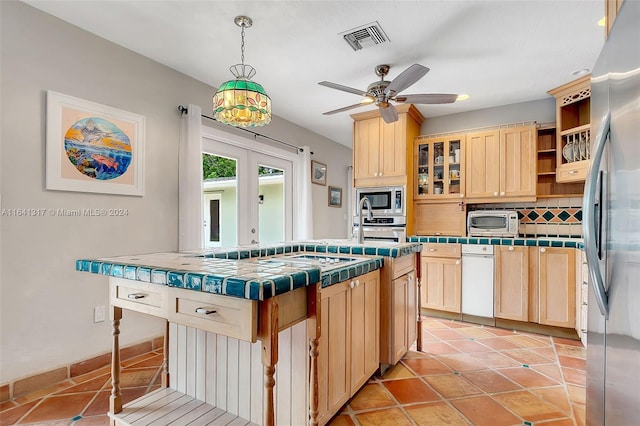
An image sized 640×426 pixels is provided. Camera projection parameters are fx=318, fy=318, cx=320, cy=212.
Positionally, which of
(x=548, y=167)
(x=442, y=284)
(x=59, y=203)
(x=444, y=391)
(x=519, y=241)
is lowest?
(x=444, y=391)

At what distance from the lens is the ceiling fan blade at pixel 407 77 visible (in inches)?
87.5

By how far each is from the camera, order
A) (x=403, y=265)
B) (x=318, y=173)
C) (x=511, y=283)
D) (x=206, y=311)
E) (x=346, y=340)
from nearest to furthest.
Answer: (x=206, y=311), (x=346, y=340), (x=403, y=265), (x=511, y=283), (x=318, y=173)

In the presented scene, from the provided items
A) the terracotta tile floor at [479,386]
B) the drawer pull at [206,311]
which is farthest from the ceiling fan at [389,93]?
the terracotta tile floor at [479,386]

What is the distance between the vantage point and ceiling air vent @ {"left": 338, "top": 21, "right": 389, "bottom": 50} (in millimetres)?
2316

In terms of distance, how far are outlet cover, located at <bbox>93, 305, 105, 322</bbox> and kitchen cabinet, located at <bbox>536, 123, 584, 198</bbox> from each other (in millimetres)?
4445

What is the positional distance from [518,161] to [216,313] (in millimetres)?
3715

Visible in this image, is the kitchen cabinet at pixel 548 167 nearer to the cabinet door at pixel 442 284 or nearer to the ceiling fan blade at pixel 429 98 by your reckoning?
the cabinet door at pixel 442 284

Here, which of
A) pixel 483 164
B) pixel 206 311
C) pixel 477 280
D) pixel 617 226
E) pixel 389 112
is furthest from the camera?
pixel 483 164

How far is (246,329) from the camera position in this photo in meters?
1.09

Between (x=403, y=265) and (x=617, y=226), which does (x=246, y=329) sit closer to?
(x=617, y=226)

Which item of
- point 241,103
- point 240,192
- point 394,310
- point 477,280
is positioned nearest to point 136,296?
point 241,103

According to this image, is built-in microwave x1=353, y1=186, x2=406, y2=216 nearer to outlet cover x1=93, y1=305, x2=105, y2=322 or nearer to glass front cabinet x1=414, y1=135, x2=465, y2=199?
glass front cabinet x1=414, y1=135, x2=465, y2=199

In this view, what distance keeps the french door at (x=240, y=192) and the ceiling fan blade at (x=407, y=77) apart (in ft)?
6.26

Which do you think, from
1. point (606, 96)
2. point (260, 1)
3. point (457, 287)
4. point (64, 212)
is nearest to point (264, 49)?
point (260, 1)
